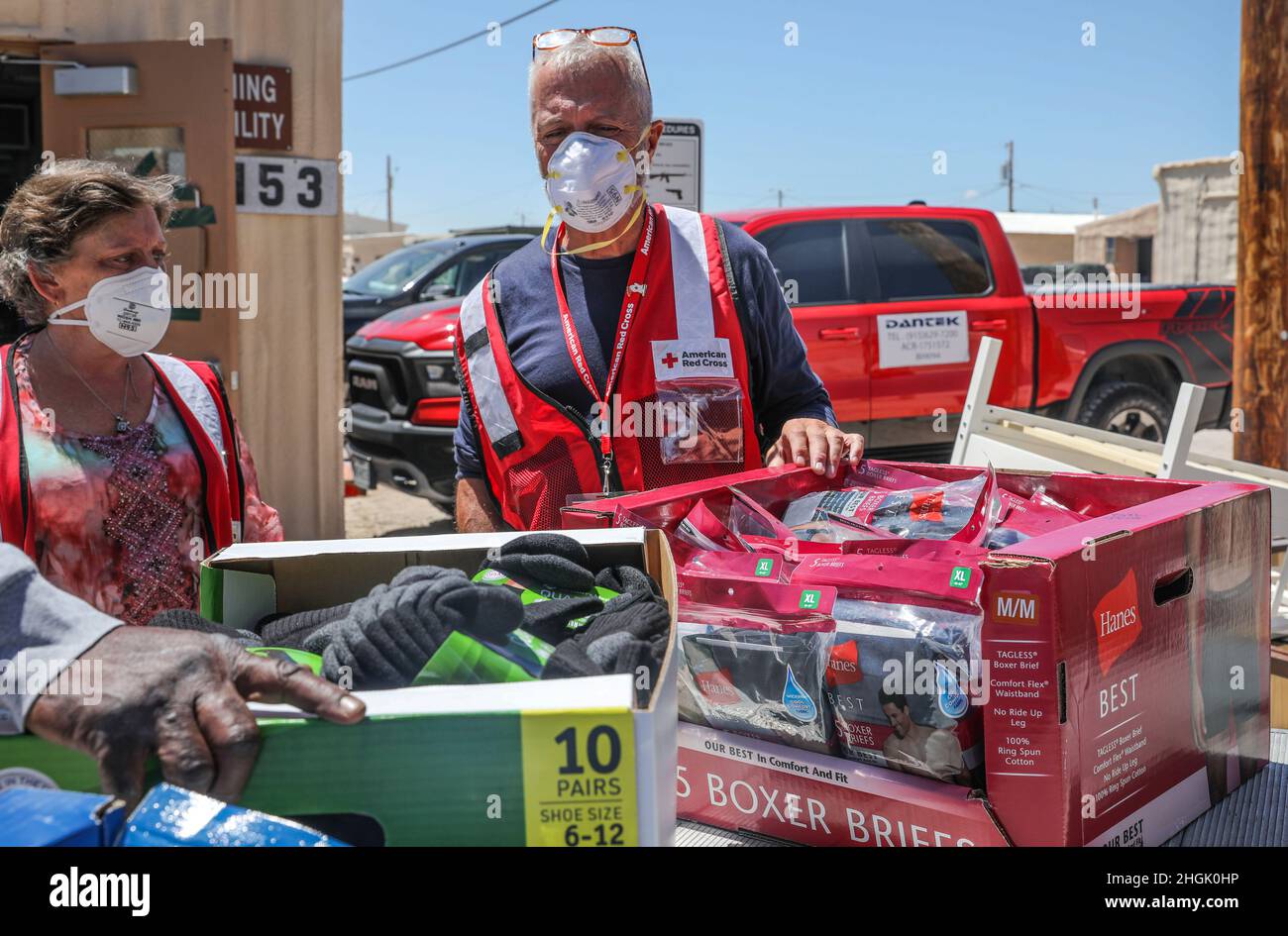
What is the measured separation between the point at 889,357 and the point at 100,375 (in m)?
6.35

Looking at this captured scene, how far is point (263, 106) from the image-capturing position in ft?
20.4

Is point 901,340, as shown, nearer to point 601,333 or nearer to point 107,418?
point 601,333

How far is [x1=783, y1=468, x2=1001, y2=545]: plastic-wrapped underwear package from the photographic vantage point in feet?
5.05

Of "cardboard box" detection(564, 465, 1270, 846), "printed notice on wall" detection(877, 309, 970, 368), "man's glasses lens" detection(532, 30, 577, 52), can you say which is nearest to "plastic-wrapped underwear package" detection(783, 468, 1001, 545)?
"cardboard box" detection(564, 465, 1270, 846)

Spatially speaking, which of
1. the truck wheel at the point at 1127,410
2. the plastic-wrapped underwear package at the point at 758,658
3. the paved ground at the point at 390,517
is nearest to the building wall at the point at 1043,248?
the truck wheel at the point at 1127,410

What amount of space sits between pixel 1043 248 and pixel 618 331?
2123 inches

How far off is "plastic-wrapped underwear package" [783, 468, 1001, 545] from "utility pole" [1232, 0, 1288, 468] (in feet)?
13.8

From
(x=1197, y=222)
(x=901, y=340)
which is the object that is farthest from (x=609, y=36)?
(x=1197, y=222)

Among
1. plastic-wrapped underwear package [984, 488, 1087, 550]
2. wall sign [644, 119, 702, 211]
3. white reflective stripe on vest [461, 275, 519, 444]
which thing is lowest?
plastic-wrapped underwear package [984, 488, 1087, 550]

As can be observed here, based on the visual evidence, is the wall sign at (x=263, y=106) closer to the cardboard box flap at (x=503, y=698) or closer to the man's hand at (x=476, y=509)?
the man's hand at (x=476, y=509)

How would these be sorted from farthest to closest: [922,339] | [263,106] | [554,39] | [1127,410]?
1. [1127,410]
2. [922,339]
3. [263,106]
4. [554,39]

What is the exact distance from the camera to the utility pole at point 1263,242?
504cm

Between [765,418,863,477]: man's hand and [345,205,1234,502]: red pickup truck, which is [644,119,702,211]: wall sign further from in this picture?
[765,418,863,477]: man's hand
